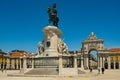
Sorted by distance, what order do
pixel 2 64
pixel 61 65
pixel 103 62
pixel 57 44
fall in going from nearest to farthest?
pixel 61 65 < pixel 57 44 < pixel 2 64 < pixel 103 62

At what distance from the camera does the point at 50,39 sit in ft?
136

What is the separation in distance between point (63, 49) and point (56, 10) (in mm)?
7286

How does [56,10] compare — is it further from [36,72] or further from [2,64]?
[2,64]

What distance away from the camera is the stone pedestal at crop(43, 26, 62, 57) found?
4094 cm

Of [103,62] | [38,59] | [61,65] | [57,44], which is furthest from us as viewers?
[103,62]

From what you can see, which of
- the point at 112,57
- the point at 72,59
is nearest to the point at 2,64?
the point at 112,57

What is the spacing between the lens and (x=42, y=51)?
1663 inches

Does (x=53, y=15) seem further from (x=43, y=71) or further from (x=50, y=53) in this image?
(x=43, y=71)

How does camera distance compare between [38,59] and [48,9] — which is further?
[48,9]

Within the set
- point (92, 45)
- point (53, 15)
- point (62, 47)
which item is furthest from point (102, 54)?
point (62, 47)

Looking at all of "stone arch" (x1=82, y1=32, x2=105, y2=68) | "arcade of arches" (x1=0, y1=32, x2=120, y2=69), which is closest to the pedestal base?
"arcade of arches" (x1=0, y1=32, x2=120, y2=69)

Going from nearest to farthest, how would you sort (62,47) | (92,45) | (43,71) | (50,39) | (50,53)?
(43,71)
(50,53)
(50,39)
(62,47)
(92,45)

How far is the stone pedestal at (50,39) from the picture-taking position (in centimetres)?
4094

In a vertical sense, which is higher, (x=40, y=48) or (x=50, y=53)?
(x=40, y=48)
